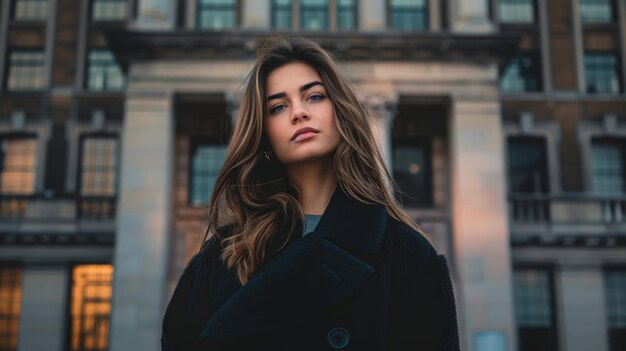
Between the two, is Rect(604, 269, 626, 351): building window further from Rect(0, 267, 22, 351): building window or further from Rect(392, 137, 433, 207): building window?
Rect(0, 267, 22, 351): building window

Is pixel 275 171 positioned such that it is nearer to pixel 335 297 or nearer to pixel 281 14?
pixel 335 297

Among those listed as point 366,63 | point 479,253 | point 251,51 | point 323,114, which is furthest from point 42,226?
point 323,114

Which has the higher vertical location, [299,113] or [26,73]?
[26,73]

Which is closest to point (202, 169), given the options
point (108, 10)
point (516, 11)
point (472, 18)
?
point (108, 10)

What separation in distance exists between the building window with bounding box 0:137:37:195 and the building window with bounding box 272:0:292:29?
28.1 feet

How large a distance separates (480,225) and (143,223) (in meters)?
9.00

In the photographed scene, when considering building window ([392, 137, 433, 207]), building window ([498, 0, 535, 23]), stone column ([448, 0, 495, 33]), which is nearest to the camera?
stone column ([448, 0, 495, 33])

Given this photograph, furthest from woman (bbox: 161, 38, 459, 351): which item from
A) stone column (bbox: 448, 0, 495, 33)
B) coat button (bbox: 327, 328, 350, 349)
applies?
stone column (bbox: 448, 0, 495, 33)

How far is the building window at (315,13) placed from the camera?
2264cm

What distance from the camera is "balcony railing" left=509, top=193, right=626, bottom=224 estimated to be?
75.3 ft

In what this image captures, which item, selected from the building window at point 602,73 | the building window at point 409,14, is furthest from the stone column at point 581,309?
the building window at point 409,14

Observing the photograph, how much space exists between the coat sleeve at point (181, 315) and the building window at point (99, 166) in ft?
70.7

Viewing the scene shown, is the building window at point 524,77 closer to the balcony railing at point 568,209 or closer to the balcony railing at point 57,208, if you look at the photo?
the balcony railing at point 568,209

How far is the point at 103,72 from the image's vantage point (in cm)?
2438
